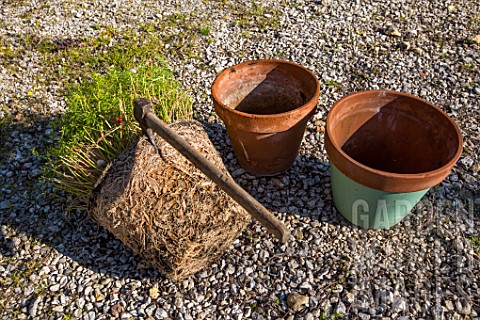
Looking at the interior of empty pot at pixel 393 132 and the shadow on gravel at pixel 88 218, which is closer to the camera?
the interior of empty pot at pixel 393 132

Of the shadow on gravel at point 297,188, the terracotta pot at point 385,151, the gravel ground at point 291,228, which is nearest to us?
the terracotta pot at point 385,151

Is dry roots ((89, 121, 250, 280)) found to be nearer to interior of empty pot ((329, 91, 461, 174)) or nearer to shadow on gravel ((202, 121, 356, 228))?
shadow on gravel ((202, 121, 356, 228))

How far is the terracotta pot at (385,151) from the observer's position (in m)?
2.55

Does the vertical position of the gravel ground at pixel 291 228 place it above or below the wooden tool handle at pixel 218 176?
below

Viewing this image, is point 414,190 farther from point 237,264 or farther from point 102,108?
point 102,108

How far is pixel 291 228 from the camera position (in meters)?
3.09

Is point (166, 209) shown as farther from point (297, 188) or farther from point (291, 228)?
point (297, 188)

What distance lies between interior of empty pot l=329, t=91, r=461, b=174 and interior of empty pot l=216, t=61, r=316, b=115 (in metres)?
0.39

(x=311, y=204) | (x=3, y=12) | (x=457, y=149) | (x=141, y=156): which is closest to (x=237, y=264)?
(x=311, y=204)

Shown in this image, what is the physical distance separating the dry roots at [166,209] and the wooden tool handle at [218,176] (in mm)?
268

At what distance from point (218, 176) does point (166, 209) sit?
69cm

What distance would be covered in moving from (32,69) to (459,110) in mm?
4681

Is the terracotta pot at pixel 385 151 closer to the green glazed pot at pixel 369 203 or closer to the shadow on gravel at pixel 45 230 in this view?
the green glazed pot at pixel 369 203

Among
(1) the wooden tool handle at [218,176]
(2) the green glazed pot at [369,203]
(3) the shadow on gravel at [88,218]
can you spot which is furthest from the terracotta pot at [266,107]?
(1) the wooden tool handle at [218,176]
